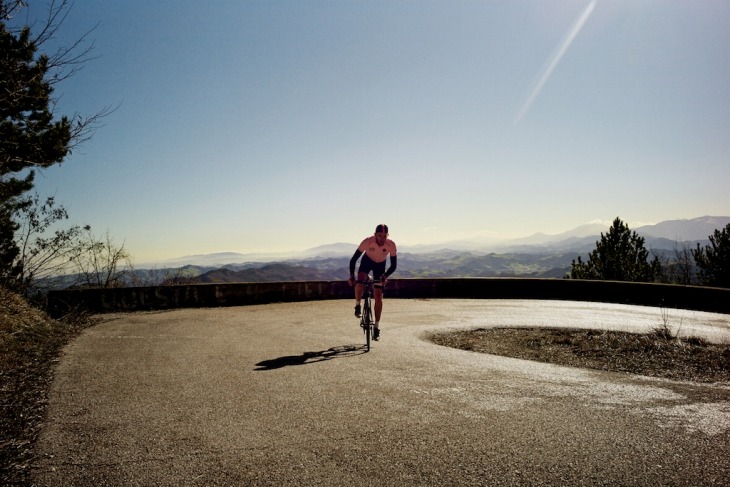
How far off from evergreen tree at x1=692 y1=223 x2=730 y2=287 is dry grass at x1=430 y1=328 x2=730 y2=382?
1049 inches

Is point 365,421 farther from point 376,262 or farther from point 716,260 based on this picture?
point 716,260

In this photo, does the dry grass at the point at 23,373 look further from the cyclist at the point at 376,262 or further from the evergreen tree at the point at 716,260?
the evergreen tree at the point at 716,260

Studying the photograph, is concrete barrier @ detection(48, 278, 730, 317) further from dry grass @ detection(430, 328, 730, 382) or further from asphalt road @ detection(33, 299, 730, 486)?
dry grass @ detection(430, 328, 730, 382)

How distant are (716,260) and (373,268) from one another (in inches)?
1246

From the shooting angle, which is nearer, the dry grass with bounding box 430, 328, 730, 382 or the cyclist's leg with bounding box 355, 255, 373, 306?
the dry grass with bounding box 430, 328, 730, 382

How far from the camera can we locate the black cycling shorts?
8031mm

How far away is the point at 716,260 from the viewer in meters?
27.8

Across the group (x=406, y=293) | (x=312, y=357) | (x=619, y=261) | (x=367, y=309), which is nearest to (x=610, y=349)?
(x=367, y=309)

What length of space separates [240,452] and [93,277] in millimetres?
18705

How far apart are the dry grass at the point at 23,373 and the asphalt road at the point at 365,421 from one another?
14cm

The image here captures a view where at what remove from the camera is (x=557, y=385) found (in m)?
4.86

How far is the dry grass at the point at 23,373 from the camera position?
3.12 meters

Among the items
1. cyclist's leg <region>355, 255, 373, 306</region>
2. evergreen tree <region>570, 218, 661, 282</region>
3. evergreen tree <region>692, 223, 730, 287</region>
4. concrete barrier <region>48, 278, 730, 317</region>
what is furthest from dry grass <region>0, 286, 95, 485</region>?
evergreen tree <region>692, 223, 730, 287</region>

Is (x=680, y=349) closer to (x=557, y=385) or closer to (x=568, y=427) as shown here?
(x=557, y=385)
